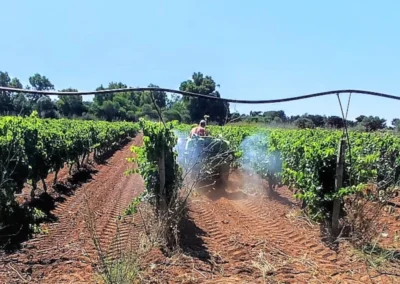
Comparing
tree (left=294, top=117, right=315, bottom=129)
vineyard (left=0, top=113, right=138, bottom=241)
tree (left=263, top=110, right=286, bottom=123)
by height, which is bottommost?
vineyard (left=0, top=113, right=138, bottom=241)

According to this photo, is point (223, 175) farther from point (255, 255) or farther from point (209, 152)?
point (255, 255)

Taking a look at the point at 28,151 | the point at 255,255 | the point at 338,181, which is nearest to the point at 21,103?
the point at 28,151

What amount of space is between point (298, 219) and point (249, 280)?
11.1ft

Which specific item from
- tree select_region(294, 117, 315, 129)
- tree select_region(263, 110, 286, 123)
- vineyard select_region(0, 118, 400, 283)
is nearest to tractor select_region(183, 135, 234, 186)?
vineyard select_region(0, 118, 400, 283)

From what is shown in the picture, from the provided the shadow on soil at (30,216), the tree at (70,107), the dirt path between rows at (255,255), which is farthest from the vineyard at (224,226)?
the tree at (70,107)

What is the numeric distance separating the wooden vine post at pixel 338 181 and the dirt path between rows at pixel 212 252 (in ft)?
1.26

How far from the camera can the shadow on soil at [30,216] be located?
20.5ft

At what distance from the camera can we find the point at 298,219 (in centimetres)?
779

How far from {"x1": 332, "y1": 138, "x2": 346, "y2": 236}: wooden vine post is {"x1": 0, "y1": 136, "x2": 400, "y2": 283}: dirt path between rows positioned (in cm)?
38

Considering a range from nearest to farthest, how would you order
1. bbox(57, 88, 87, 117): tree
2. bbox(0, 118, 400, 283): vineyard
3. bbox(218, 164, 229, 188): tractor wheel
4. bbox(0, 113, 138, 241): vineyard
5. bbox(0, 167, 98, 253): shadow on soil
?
bbox(0, 118, 400, 283): vineyard < bbox(0, 167, 98, 253): shadow on soil < bbox(0, 113, 138, 241): vineyard < bbox(218, 164, 229, 188): tractor wheel < bbox(57, 88, 87, 117): tree

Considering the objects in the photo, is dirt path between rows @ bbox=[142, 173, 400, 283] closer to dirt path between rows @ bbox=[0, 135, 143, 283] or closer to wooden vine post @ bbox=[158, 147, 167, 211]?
wooden vine post @ bbox=[158, 147, 167, 211]

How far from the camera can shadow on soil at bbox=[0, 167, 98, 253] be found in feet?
20.5

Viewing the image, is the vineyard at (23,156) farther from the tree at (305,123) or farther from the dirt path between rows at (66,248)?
the tree at (305,123)

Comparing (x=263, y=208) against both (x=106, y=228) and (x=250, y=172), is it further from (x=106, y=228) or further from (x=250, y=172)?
(x=250, y=172)
